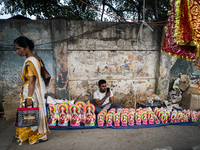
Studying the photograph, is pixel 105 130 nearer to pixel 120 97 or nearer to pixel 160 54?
pixel 120 97

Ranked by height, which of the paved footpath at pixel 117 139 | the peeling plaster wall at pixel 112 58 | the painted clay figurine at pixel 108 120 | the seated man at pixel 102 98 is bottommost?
the paved footpath at pixel 117 139

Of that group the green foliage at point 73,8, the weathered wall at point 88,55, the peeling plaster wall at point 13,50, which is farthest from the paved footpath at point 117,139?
the green foliage at point 73,8

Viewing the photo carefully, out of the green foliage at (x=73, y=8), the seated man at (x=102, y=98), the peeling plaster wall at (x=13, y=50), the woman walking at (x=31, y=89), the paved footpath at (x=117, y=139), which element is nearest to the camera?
the woman walking at (x=31, y=89)

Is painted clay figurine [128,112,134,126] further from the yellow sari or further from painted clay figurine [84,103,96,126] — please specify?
the yellow sari

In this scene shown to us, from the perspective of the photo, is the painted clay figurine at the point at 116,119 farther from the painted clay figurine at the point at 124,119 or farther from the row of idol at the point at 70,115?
the row of idol at the point at 70,115

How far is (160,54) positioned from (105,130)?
9.65ft

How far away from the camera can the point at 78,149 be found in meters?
2.23

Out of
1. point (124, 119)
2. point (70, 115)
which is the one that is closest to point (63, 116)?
point (70, 115)

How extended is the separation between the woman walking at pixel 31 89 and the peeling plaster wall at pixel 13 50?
1603 mm

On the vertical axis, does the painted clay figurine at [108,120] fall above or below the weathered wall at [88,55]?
below

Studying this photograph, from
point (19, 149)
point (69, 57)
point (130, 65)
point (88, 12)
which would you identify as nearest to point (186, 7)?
point (130, 65)

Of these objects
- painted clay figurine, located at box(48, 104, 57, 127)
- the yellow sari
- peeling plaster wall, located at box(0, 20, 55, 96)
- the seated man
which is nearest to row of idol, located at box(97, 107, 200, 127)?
the seated man

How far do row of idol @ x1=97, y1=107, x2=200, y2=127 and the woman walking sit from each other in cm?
120

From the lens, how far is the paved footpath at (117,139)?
2.29m
